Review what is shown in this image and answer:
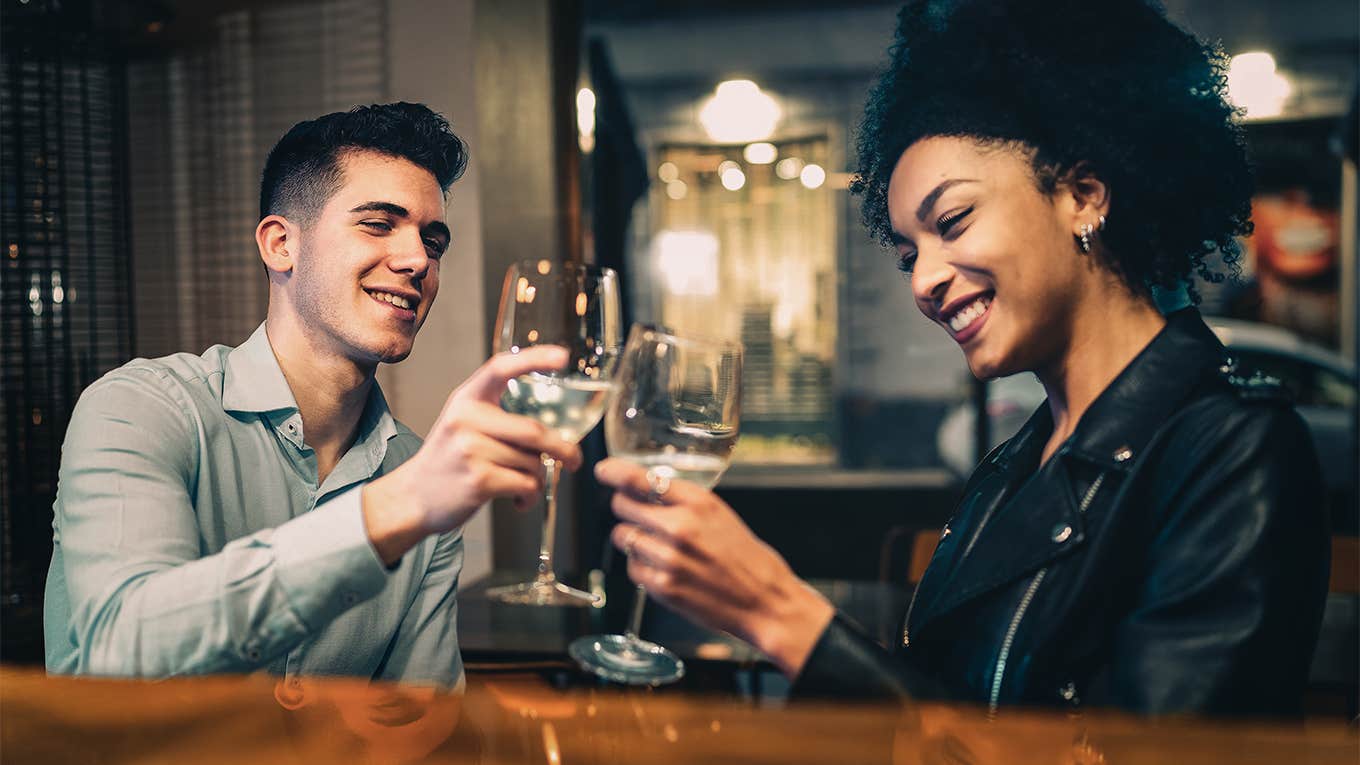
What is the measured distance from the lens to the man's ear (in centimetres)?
109

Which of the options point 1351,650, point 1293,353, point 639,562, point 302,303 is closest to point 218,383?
point 302,303

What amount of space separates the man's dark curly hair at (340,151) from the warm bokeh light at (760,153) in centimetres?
571

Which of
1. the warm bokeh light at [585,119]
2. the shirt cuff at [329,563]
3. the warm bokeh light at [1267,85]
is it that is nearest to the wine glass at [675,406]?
the shirt cuff at [329,563]

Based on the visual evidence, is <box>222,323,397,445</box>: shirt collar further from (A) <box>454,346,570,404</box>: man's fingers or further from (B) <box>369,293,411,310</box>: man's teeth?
(A) <box>454,346,570,404</box>: man's fingers

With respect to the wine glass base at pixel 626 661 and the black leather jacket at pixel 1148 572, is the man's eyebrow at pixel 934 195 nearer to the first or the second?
the black leather jacket at pixel 1148 572

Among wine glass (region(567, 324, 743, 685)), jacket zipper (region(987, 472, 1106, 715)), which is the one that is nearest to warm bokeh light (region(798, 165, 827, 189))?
jacket zipper (region(987, 472, 1106, 715))

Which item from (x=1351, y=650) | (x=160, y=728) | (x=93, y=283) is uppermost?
(x=93, y=283)

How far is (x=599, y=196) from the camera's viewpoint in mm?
3242

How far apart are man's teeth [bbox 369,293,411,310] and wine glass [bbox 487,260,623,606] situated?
0.25m

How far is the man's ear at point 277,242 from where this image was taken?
1091 millimetres

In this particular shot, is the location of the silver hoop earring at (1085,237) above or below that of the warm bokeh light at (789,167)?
below

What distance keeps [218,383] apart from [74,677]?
324 mm

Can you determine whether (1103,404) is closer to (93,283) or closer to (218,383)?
(218,383)

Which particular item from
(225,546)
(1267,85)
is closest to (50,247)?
(225,546)
